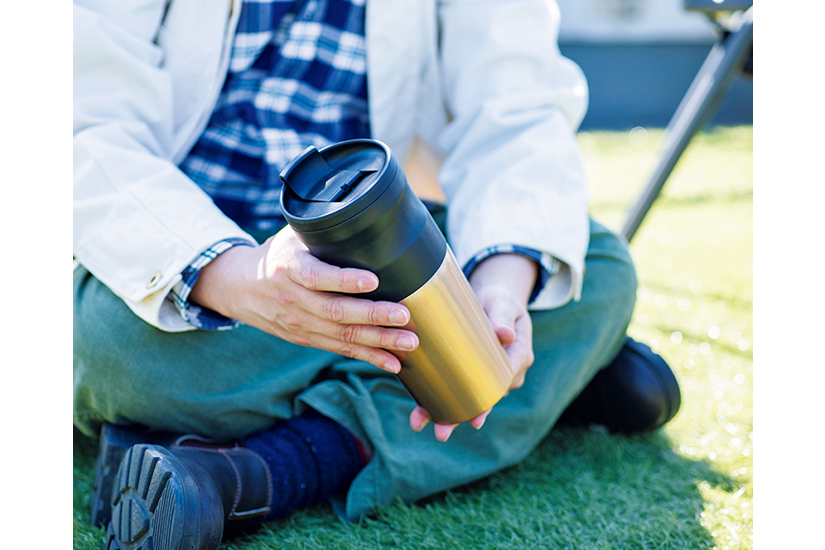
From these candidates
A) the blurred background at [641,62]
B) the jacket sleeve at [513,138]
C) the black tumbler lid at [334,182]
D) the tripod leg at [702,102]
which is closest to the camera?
the black tumbler lid at [334,182]

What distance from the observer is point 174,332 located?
82 centimetres

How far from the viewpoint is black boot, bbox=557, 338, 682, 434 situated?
39.2 inches

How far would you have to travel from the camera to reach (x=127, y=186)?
31.0 inches

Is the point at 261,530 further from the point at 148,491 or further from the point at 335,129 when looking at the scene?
the point at 335,129

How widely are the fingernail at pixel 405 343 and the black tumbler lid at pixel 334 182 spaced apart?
14cm

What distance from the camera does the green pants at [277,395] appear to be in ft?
2.68

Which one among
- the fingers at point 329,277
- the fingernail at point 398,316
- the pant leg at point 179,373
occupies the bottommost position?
the pant leg at point 179,373

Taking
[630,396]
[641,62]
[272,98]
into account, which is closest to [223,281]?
[272,98]

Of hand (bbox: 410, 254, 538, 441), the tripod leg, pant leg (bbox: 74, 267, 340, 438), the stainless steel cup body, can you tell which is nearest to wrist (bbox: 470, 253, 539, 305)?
hand (bbox: 410, 254, 538, 441)

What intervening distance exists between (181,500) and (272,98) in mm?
568

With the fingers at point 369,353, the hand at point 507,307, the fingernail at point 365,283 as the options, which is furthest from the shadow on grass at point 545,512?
the fingernail at point 365,283

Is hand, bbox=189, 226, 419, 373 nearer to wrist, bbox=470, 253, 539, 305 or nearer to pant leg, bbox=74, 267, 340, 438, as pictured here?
pant leg, bbox=74, 267, 340, 438

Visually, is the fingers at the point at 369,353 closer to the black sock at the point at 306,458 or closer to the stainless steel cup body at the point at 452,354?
the stainless steel cup body at the point at 452,354

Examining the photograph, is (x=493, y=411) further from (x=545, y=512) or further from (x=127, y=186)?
(x=127, y=186)
